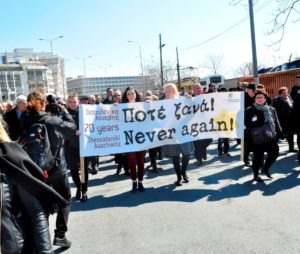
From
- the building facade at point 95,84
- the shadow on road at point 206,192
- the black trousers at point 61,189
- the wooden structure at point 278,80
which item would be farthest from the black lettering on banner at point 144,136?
the building facade at point 95,84

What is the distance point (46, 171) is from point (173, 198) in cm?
282

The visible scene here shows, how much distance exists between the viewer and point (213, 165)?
920 cm

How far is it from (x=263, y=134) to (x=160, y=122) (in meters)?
1.93

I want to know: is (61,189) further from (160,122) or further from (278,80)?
(278,80)

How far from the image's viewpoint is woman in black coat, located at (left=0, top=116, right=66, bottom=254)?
2027 mm

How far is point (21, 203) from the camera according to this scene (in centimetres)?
217

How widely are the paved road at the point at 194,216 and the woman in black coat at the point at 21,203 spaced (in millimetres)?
2428

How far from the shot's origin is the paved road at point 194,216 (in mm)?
4516

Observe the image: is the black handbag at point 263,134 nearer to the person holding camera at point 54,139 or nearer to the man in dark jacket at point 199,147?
the man in dark jacket at point 199,147

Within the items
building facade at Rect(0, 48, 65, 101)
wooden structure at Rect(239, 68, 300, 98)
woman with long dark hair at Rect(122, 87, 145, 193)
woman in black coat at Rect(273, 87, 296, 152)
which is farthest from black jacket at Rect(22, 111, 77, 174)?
building facade at Rect(0, 48, 65, 101)

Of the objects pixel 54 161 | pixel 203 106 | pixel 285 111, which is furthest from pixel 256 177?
pixel 54 161

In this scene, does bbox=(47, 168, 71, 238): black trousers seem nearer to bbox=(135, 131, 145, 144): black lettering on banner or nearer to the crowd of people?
the crowd of people

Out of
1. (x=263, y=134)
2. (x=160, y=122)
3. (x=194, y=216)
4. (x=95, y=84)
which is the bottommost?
(x=194, y=216)

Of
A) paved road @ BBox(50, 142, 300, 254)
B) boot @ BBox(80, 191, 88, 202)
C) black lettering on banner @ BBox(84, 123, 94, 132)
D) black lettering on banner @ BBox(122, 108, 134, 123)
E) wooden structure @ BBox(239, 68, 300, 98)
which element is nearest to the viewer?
paved road @ BBox(50, 142, 300, 254)
